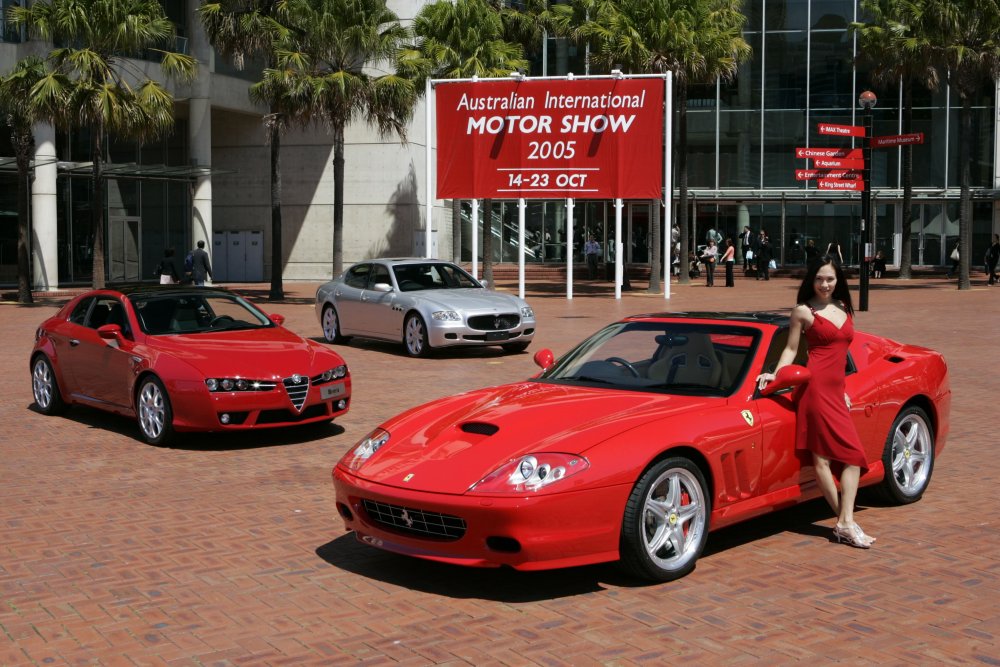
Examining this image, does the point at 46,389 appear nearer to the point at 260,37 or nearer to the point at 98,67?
the point at 98,67

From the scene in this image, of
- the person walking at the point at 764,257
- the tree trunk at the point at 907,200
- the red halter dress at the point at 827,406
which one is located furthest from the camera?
the person walking at the point at 764,257

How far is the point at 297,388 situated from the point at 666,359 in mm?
Result: 4251

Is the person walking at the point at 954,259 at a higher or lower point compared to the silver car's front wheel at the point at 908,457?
higher

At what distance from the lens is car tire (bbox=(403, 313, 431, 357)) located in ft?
57.4

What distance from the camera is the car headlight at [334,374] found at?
10453 mm

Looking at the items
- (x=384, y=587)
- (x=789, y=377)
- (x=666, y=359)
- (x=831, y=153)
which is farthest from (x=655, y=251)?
(x=384, y=587)

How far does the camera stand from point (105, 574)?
20.5ft

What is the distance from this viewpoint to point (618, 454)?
18.8 feet

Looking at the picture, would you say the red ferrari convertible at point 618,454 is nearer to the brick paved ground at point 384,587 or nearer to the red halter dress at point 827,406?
the red halter dress at point 827,406

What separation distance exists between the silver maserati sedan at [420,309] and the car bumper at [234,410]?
716 centimetres

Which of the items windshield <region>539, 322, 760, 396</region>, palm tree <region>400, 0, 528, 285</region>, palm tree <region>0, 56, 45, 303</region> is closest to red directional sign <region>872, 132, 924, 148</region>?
palm tree <region>400, 0, 528, 285</region>

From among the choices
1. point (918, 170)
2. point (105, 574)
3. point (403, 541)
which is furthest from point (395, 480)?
point (918, 170)

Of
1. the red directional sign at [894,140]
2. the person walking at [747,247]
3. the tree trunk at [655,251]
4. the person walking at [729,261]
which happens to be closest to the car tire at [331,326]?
the red directional sign at [894,140]

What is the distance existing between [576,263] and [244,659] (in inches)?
1766
